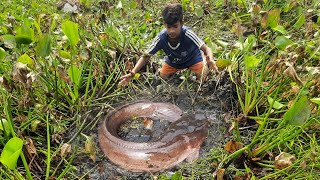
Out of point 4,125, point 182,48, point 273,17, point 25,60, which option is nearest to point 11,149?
point 4,125

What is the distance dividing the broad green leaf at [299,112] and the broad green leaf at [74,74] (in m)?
1.56

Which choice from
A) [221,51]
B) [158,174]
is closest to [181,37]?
[221,51]

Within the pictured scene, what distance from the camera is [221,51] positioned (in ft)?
12.6

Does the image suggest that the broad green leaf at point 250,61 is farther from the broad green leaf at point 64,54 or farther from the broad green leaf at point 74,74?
the broad green leaf at point 64,54

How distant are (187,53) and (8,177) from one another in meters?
1.78

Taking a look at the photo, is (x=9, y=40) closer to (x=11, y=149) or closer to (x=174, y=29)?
(x=11, y=149)

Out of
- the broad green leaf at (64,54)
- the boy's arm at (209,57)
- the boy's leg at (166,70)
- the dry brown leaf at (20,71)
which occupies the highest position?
the dry brown leaf at (20,71)

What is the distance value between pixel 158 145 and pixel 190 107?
0.67 m

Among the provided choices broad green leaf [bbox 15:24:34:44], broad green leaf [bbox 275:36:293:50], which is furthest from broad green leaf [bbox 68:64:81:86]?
broad green leaf [bbox 275:36:293:50]

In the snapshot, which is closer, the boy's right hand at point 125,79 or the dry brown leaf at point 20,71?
the dry brown leaf at point 20,71

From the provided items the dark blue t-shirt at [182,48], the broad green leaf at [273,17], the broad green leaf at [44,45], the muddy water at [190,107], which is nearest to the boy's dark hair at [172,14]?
the dark blue t-shirt at [182,48]

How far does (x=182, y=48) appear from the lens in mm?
3455

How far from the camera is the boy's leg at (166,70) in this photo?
3664mm

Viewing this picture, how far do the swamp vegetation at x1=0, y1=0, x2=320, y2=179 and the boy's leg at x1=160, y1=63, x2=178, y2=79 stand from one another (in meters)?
0.07
